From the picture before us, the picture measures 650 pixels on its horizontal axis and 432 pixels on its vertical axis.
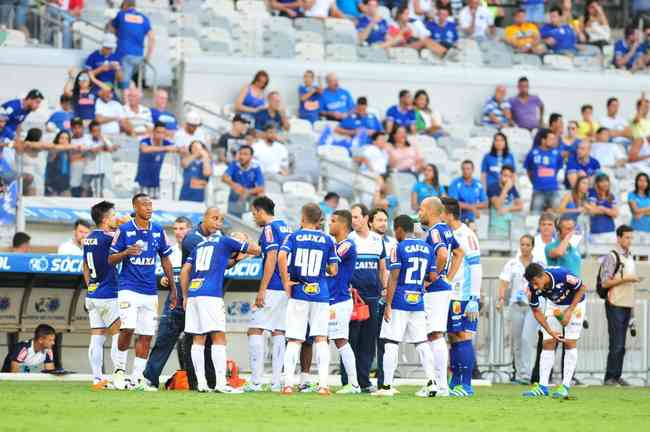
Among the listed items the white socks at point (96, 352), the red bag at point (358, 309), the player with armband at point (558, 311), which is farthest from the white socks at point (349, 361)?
the white socks at point (96, 352)

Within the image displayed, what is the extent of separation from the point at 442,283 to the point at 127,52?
1144cm

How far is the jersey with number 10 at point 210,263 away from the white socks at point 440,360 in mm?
2310

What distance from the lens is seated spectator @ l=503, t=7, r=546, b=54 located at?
30.6 m

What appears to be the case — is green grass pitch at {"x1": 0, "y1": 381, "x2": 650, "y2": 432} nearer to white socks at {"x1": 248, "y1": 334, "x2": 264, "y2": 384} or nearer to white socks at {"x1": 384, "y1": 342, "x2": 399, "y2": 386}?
white socks at {"x1": 384, "y1": 342, "x2": 399, "y2": 386}

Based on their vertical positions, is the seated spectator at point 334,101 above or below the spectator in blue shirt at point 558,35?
below

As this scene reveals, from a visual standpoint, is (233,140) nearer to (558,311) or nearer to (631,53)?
(558,311)

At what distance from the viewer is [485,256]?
22.8 metres

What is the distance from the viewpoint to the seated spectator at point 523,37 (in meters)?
30.6

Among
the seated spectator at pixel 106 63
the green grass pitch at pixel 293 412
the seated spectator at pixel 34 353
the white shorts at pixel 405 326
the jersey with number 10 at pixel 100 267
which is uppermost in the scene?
the seated spectator at pixel 106 63

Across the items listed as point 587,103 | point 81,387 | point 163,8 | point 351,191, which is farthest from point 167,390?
point 587,103

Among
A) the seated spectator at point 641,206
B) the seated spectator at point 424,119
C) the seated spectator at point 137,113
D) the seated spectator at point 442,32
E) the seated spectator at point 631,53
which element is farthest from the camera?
the seated spectator at point 631,53

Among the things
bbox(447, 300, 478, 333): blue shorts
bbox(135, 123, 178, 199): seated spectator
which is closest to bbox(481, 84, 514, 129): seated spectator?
bbox(135, 123, 178, 199): seated spectator

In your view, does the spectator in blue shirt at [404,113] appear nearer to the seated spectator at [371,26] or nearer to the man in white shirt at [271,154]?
the seated spectator at [371,26]

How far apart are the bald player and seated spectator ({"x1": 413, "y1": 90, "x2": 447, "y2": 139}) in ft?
37.8
